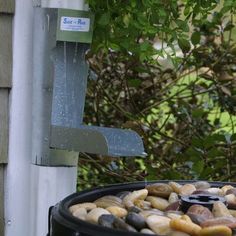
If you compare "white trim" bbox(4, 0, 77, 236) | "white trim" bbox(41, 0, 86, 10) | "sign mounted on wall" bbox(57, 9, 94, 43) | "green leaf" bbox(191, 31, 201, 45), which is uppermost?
"white trim" bbox(41, 0, 86, 10)

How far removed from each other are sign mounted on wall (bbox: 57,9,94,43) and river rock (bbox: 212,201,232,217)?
0.65 metres

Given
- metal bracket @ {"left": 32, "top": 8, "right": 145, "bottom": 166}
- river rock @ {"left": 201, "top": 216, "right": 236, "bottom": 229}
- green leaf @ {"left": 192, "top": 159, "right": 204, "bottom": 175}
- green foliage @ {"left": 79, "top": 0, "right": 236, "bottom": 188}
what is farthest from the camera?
green foliage @ {"left": 79, "top": 0, "right": 236, "bottom": 188}

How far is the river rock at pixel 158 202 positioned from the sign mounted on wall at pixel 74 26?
51cm

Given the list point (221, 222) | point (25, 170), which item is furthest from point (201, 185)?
point (25, 170)

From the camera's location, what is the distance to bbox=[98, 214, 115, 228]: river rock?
1343mm

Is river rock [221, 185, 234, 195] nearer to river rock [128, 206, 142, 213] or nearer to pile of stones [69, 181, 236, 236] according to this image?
pile of stones [69, 181, 236, 236]

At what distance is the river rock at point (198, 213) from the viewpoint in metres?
1.39

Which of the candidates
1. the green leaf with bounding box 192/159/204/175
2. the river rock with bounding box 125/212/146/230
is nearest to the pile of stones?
the river rock with bounding box 125/212/146/230

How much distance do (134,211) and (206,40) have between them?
197cm

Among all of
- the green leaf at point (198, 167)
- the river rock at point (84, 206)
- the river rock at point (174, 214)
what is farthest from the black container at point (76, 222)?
the green leaf at point (198, 167)

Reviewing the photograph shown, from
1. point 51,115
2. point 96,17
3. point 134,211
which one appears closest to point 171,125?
point 96,17

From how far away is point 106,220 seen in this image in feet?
4.46

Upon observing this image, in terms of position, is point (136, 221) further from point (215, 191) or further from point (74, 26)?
point (74, 26)

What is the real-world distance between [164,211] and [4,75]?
69cm
